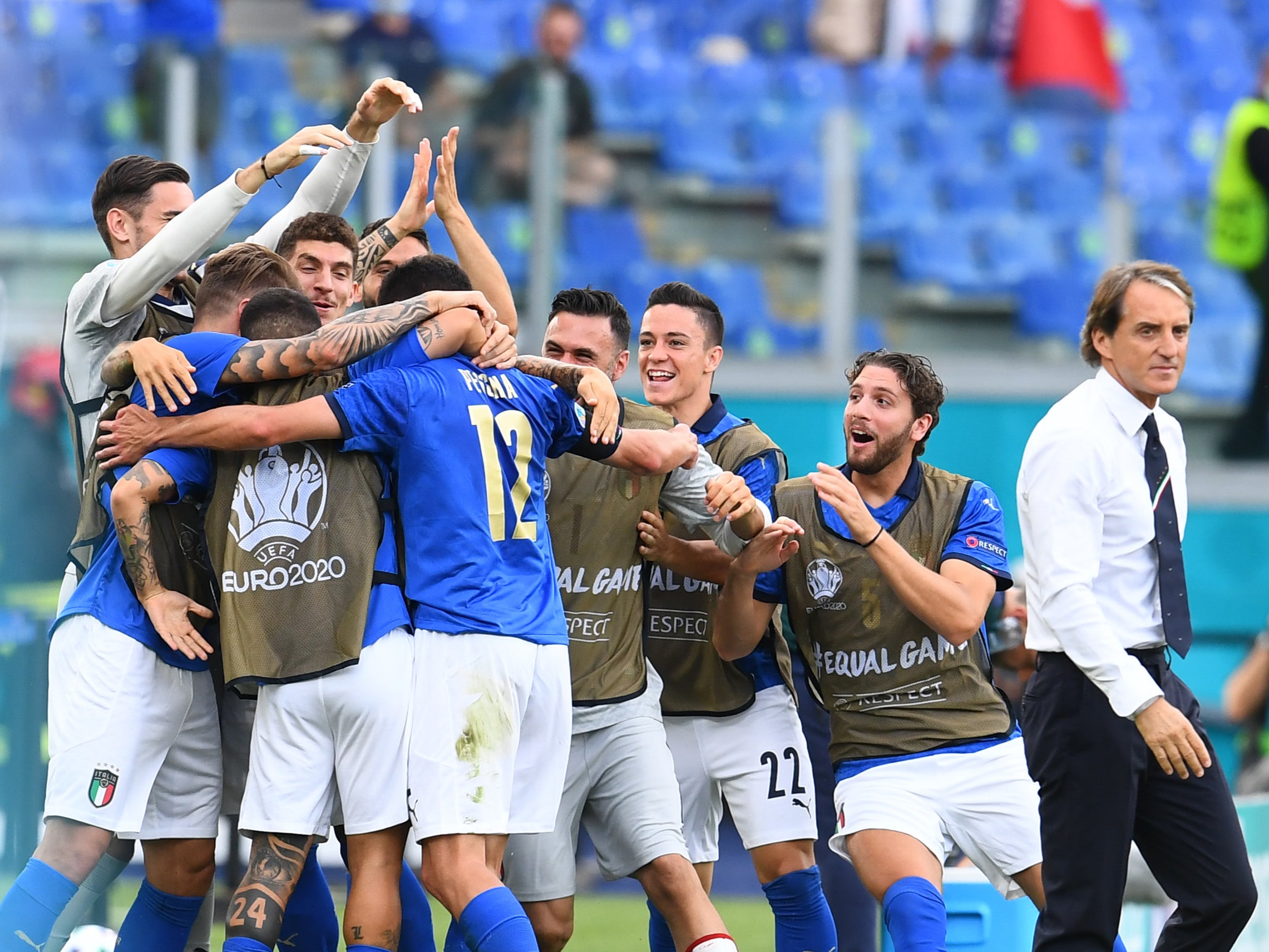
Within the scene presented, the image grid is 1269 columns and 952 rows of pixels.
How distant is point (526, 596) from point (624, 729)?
725mm

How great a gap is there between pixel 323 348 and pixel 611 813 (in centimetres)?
164

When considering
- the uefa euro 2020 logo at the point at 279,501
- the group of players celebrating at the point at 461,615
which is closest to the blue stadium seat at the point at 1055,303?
the group of players celebrating at the point at 461,615

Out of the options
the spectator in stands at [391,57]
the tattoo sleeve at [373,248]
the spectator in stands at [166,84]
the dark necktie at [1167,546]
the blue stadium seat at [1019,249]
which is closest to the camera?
the dark necktie at [1167,546]

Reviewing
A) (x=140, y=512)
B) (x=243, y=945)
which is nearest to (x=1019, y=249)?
(x=140, y=512)

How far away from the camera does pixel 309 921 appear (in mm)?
4777

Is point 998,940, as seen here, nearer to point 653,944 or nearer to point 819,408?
point 653,944

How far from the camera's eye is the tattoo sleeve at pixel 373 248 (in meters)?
5.64

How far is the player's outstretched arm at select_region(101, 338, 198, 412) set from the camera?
427cm

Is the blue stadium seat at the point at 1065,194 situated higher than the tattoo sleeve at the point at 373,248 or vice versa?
the blue stadium seat at the point at 1065,194

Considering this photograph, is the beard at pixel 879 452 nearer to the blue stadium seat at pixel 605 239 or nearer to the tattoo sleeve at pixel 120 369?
the tattoo sleeve at pixel 120 369

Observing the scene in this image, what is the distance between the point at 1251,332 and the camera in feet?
36.6

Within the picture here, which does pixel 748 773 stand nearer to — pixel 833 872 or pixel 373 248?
pixel 833 872

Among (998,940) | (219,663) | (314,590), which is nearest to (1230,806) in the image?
(998,940)

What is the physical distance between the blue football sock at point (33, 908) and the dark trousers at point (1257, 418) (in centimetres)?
843
